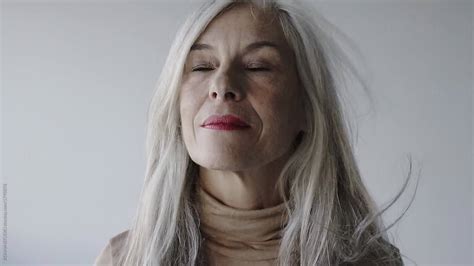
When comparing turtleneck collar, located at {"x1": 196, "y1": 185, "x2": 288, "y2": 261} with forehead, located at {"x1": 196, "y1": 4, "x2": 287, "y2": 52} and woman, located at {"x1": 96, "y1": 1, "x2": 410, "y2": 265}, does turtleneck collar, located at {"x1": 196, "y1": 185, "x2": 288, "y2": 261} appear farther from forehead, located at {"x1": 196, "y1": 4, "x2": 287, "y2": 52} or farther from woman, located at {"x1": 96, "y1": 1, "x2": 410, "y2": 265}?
forehead, located at {"x1": 196, "y1": 4, "x2": 287, "y2": 52}

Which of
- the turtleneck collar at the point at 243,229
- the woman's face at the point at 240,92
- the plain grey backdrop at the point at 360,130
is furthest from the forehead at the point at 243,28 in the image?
the plain grey backdrop at the point at 360,130

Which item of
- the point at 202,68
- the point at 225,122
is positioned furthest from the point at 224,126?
the point at 202,68

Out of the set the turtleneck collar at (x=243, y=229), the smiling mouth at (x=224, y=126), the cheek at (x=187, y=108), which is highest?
the cheek at (x=187, y=108)

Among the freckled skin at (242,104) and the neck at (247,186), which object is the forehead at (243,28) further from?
the neck at (247,186)

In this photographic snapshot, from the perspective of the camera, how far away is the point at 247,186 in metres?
0.81

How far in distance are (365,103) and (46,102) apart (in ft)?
3.70

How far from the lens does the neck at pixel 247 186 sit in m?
0.81

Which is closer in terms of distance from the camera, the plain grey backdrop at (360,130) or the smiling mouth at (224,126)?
the smiling mouth at (224,126)

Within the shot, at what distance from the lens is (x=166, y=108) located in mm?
851

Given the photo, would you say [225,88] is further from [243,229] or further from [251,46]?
[243,229]

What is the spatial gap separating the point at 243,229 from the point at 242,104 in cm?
19

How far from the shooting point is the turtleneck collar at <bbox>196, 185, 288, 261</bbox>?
2.63 feet

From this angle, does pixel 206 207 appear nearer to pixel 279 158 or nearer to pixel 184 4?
pixel 279 158

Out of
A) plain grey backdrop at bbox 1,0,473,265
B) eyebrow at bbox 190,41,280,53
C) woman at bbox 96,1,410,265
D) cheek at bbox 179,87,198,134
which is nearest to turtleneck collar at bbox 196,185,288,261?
woman at bbox 96,1,410,265
